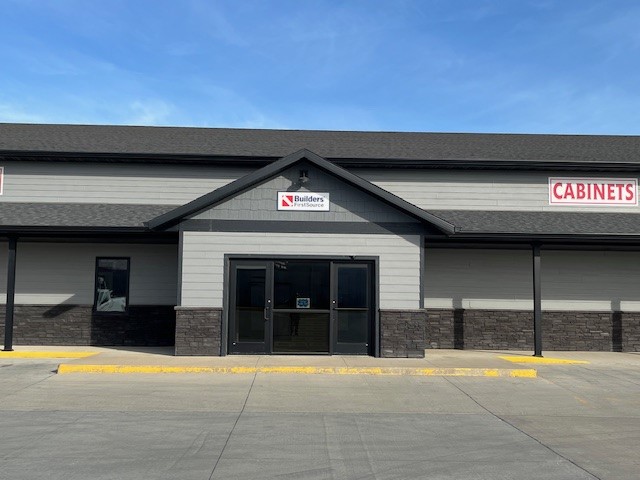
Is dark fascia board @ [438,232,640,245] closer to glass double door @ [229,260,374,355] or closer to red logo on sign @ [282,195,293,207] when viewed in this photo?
glass double door @ [229,260,374,355]

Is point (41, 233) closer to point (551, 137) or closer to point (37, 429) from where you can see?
point (37, 429)

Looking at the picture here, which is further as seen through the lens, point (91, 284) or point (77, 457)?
point (91, 284)

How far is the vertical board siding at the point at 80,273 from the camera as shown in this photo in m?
16.2

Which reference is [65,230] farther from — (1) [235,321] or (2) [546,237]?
(2) [546,237]

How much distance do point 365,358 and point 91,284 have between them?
796 centimetres

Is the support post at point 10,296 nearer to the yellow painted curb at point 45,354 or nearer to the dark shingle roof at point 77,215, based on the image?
the yellow painted curb at point 45,354

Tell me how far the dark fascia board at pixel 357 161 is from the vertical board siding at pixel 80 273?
8.43 feet

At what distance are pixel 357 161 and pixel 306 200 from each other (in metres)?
3.69

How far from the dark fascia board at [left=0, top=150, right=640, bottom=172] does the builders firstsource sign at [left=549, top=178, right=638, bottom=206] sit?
0.36 meters

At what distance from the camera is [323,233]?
1422 centimetres

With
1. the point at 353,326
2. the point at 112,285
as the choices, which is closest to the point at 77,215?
the point at 112,285

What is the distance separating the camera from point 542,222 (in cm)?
1622

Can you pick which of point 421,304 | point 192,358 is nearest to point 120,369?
point 192,358

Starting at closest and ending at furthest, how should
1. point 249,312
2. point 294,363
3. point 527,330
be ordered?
point 294,363, point 249,312, point 527,330
